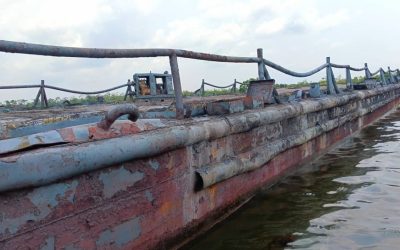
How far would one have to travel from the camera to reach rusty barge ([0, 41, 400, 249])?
7.64ft

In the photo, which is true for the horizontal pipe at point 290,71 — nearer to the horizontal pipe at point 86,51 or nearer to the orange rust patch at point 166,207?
the horizontal pipe at point 86,51

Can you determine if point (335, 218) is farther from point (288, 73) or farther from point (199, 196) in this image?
point (288, 73)

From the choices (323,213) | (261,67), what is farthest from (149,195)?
(261,67)

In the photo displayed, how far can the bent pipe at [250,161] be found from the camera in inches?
144

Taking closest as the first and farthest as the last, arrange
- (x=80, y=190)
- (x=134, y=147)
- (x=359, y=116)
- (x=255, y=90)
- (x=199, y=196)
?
(x=80, y=190) → (x=134, y=147) → (x=199, y=196) → (x=255, y=90) → (x=359, y=116)

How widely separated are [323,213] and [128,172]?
2283mm

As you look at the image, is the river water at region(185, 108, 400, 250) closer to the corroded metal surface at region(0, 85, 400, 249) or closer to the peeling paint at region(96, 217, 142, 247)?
the corroded metal surface at region(0, 85, 400, 249)

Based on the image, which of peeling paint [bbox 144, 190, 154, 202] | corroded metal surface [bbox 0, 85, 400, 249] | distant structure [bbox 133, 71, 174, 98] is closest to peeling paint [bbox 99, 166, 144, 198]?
corroded metal surface [bbox 0, 85, 400, 249]

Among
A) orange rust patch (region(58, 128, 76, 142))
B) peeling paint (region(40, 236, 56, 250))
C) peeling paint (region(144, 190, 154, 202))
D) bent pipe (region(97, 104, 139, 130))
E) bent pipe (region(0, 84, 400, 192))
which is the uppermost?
bent pipe (region(97, 104, 139, 130))

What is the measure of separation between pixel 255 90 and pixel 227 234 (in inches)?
91.6

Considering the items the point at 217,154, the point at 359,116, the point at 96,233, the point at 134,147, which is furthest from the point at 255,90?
the point at 359,116

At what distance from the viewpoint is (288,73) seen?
21.7ft

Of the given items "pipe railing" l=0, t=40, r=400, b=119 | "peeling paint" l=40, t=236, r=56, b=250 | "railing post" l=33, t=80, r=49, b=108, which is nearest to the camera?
"peeling paint" l=40, t=236, r=56, b=250

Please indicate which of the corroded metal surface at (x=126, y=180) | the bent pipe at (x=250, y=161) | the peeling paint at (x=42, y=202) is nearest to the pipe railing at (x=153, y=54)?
the corroded metal surface at (x=126, y=180)
